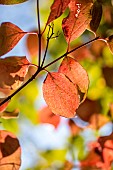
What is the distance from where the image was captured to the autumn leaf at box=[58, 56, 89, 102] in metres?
0.64

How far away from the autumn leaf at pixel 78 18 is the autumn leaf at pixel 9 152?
8.4 inches

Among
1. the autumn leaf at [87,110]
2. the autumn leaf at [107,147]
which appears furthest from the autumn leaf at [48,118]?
the autumn leaf at [107,147]

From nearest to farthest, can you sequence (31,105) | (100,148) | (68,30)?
(68,30) → (100,148) → (31,105)

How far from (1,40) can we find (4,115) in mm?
142

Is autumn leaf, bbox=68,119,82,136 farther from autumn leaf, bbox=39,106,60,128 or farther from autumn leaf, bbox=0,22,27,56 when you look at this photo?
autumn leaf, bbox=0,22,27,56

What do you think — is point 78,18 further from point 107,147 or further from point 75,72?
point 107,147

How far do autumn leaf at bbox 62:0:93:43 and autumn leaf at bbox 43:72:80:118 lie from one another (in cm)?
7

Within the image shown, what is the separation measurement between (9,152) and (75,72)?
0.18 metres

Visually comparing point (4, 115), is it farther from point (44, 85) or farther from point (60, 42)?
point (60, 42)

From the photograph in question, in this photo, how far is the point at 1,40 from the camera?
634mm

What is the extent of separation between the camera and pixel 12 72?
0.65m

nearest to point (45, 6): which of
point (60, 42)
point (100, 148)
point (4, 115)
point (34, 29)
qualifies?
point (60, 42)

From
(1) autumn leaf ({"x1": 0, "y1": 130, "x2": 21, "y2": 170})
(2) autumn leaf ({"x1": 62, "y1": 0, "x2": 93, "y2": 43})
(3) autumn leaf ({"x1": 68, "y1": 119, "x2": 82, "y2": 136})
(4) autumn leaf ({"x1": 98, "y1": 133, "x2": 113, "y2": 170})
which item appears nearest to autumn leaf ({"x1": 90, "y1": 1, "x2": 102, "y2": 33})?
(2) autumn leaf ({"x1": 62, "y1": 0, "x2": 93, "y2": 43})

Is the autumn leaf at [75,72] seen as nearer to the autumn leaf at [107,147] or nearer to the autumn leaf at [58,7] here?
the autumn leaf at [58,7]
